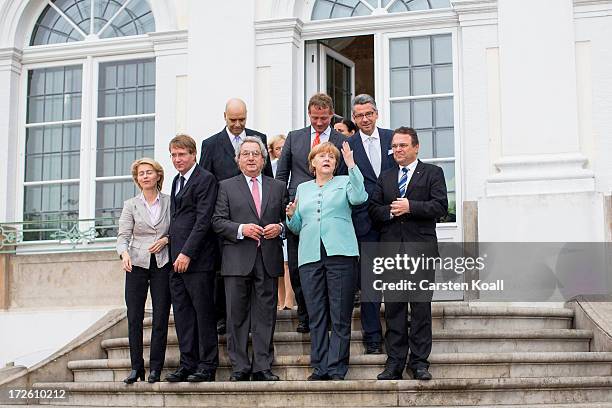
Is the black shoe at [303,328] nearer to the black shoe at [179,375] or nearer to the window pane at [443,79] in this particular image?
the black shoe at [179,375]

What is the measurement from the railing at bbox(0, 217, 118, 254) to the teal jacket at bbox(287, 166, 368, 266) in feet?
14.2

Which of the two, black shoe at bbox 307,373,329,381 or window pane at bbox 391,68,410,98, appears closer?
black shoe at bbox 307,373,329,381

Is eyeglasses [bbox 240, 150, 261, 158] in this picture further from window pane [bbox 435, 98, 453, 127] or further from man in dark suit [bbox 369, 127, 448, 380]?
window pane [bbox 435, 98, 453, 127]

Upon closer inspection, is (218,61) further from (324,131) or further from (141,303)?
(141,303)

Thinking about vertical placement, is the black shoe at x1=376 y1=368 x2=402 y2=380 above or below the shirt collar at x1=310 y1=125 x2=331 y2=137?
below

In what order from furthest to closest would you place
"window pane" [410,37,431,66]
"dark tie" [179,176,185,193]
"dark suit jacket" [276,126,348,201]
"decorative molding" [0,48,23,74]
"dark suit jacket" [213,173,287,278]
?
"decorative molding" [0,48,23,74] < "window pane" [410,37,431,66] < "dark suit jacket" [276,126,348,201] < "dark tie" [179,176,185,193] < "dark suit jacket" [213,173,287,278]

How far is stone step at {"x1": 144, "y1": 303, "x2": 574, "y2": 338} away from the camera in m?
7.67

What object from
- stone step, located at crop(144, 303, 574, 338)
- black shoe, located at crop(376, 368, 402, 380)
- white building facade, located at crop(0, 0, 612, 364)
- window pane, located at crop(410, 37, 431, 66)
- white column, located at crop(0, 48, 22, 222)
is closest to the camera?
black shoe, located at crop(376, 368, 402, 380)

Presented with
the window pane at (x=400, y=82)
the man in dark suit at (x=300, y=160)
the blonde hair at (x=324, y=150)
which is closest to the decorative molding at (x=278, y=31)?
the window pane at (x=400, y=82)

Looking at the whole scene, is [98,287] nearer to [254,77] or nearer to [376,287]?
[254,77]

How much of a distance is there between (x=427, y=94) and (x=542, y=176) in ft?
5.96

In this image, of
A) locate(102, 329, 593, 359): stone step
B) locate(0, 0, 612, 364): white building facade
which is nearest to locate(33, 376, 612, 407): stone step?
locate(102, 329, 593, 359): stone step

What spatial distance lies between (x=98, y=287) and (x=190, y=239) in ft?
12.7

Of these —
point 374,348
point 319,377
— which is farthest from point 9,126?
point 319,377
